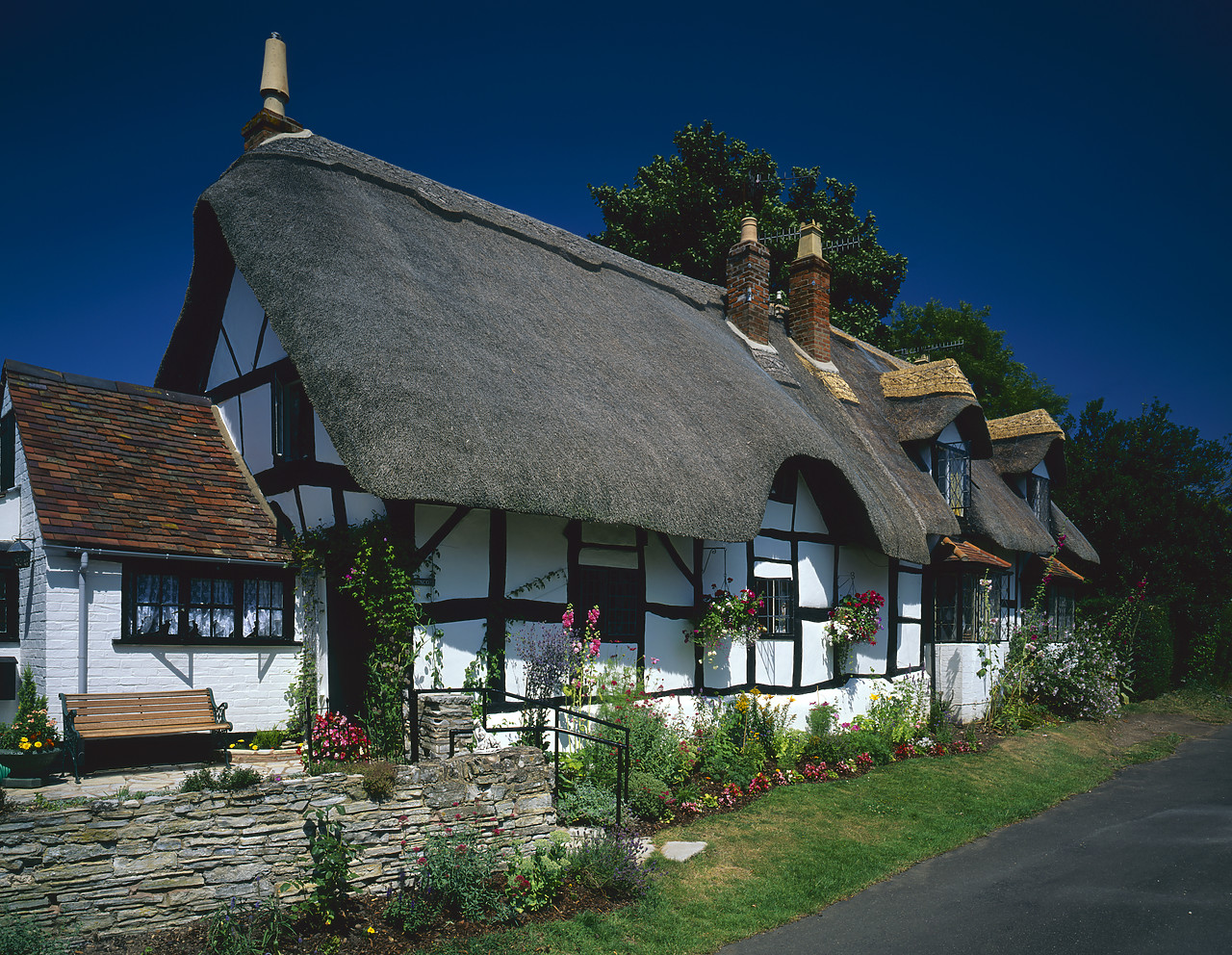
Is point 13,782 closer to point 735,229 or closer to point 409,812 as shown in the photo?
point 409,812

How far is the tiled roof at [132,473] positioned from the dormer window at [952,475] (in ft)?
36.3

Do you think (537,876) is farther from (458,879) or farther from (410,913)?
(410,913)

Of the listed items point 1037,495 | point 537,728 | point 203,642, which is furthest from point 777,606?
point 1037,495

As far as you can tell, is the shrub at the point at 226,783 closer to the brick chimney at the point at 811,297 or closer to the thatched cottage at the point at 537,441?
the thatched cottage at the point at 537,441

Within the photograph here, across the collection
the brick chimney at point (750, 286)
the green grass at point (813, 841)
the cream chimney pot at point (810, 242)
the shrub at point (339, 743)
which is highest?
the cream chimney pot at point (810, 242)

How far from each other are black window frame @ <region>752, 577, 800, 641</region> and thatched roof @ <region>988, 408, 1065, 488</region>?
8512mm

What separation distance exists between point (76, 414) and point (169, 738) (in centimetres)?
Answer: 404

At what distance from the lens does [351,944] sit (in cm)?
566

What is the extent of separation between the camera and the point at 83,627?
27.9ft

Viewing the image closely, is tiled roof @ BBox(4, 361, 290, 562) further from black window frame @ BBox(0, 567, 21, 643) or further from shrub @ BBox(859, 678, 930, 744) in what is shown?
shrub @ BBox(859, 678, 930, 744)

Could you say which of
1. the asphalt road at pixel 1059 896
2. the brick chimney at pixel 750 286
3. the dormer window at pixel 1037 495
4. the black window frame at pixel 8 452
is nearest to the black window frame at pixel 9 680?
the black window frame at pixel 8 452

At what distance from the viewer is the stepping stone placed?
7469 mm

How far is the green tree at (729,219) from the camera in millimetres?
24469

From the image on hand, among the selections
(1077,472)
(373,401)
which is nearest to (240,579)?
(373,401)
